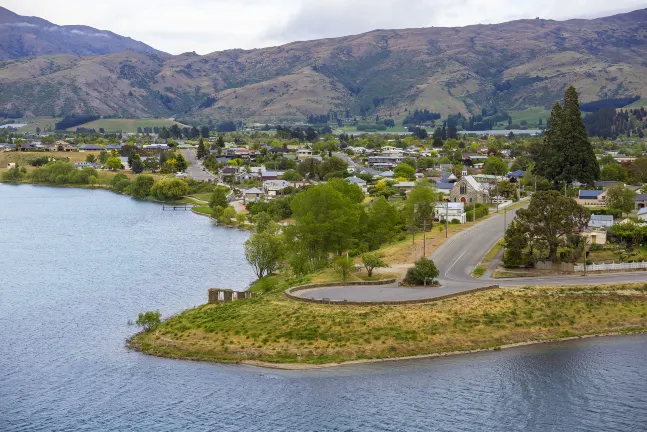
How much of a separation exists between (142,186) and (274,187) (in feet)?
91.2

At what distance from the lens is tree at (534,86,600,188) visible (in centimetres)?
8450

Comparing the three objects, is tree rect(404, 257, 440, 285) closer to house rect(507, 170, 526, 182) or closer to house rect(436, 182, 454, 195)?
house rect(436, 182, 454, 195)

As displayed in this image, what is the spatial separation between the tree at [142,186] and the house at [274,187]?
2424cm

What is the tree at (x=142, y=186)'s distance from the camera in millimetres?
136500

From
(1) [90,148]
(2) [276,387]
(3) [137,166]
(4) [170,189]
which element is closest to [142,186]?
(4) [170,189]

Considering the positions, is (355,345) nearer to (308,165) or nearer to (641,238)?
(641,238)

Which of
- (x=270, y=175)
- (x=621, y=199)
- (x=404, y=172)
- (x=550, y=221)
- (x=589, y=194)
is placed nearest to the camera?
(x=550, y=221)

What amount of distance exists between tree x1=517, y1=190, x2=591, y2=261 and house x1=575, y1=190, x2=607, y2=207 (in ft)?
89.5

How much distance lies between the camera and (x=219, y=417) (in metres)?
35.8

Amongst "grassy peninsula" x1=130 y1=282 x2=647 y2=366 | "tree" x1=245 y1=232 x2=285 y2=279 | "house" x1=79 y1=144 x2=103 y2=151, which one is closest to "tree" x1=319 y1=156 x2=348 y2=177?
"tree" x1=245 y1=232 x2=285 y2=279

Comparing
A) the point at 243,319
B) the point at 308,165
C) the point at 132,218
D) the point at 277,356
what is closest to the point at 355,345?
the point at 277,356

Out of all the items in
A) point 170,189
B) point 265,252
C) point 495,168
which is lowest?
point 265,252

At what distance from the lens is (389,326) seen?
45.1m

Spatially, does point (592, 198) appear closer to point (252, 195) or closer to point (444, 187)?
point (444, 187)
